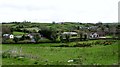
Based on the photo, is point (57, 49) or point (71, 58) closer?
point (71, 58)

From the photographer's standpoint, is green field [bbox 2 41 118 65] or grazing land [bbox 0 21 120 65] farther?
grazing land [bbox 0 21 120 65]

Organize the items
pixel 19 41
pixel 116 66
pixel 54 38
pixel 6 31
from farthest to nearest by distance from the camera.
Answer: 1. pixel 6 31
2. pixel 54 38
3. pixel 19 41
4. pixel 116 66

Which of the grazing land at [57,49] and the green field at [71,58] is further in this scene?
the grazing land at [57,49]

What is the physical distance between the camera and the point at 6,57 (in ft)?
129

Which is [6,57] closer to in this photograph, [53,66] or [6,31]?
[53,66]

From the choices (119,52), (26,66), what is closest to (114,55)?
(119,52)

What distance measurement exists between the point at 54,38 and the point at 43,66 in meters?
58.8

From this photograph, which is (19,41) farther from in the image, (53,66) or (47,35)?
(53,66)

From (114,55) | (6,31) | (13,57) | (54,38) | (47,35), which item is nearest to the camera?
(114,55)

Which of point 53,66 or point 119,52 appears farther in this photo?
point 119,52

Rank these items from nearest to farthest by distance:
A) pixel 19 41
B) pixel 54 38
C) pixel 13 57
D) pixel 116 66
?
pixel 116 66
pixel 13 57
pixel 19 41
pixel 54 38

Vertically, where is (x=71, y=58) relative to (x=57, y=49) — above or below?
above

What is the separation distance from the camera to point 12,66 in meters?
29.5

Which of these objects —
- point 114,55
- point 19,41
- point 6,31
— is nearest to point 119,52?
point 114,55
